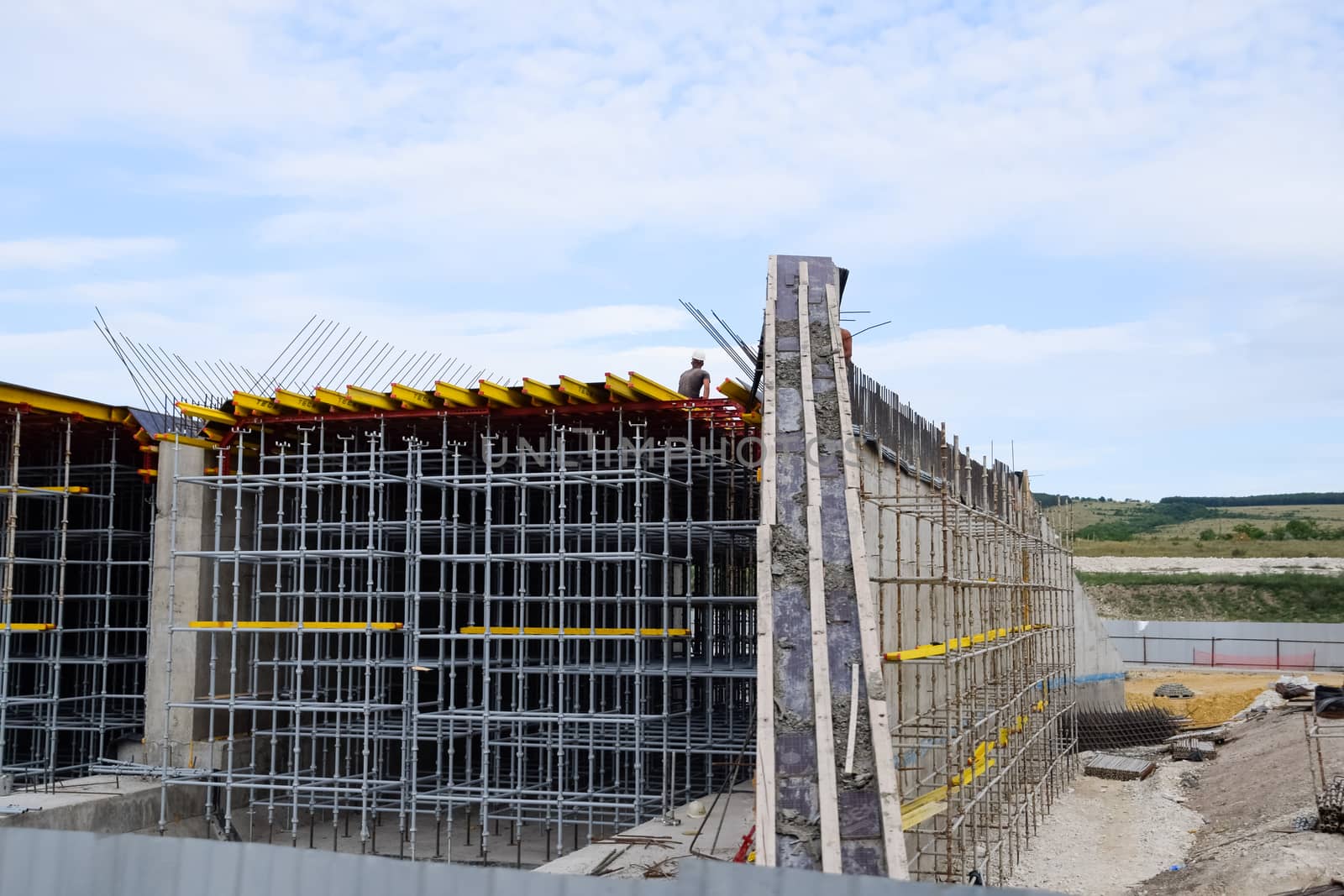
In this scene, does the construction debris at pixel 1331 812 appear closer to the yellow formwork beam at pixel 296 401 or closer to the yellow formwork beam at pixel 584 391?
the yellow formwork beam at pixel 584 391

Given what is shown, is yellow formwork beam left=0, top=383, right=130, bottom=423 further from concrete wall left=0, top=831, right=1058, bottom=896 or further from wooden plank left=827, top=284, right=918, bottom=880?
wooden plank left=827, top=284, right=918, bottom=880

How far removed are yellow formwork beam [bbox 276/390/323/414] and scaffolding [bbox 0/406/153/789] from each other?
312 centimetres

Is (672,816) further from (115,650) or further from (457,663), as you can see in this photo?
(115,650)

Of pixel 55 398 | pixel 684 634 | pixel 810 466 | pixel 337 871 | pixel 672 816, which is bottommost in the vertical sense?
pixel 672 816

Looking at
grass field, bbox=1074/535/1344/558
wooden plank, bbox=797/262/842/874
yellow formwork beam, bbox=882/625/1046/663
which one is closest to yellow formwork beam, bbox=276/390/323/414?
wooden plank, bbox=797/262/842/874

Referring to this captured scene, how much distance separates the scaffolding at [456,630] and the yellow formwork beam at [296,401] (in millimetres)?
306

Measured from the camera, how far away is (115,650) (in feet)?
69.2

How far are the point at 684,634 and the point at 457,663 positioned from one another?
2909 mm

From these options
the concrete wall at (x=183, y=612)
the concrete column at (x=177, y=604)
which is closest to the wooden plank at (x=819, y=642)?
the concrete wall at (x=183, y=612)

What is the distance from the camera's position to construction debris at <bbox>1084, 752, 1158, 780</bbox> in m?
24.1

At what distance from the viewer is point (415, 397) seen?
1609 cm

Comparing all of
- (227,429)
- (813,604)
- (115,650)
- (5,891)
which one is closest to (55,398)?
(227,429)

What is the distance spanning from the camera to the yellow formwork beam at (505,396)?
1555cm

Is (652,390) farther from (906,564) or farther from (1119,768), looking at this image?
(1119,768)
